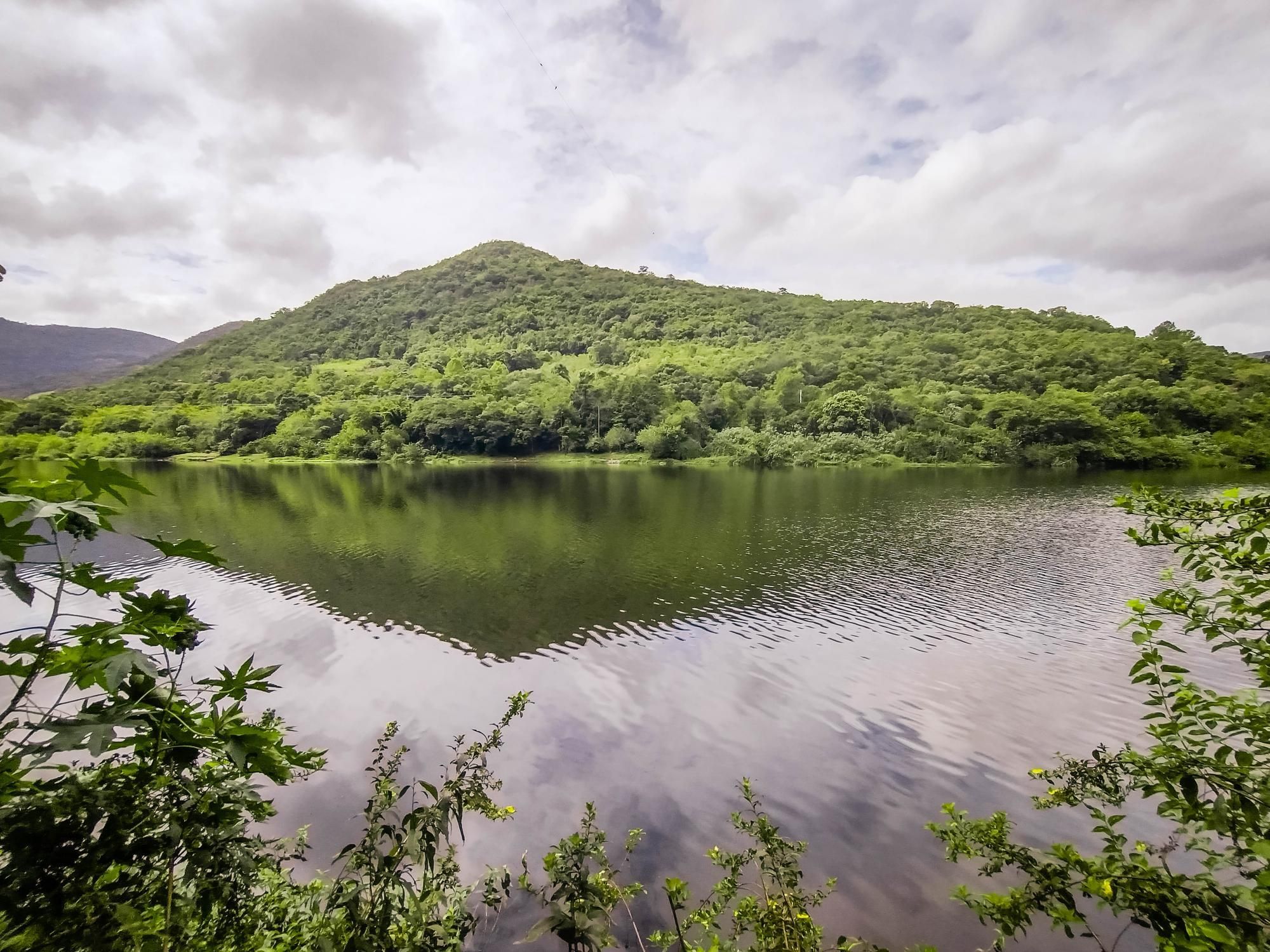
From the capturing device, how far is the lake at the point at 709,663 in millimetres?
10539

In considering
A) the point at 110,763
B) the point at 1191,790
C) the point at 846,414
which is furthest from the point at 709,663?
the point at 846,414

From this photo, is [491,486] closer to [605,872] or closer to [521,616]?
[521,616]

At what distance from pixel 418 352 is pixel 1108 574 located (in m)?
180

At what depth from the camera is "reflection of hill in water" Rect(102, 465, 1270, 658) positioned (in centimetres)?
2234

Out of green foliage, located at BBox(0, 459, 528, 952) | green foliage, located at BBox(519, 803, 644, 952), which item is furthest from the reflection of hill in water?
green foliage, located at BBox(0, 459, 528, 952)

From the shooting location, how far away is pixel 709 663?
1769 cm

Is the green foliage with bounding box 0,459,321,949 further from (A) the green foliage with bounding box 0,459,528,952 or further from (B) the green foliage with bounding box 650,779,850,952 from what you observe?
(B) the green foliage with bounding box 650,779,850,952

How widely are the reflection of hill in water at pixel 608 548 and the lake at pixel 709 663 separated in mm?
214

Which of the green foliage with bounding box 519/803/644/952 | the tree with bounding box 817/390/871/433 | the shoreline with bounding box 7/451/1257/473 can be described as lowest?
the shoreline with bounding box 7/451/1257/473

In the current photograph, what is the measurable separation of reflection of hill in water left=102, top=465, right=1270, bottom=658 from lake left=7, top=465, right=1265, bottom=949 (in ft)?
0.70

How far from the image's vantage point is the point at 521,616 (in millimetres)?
21516

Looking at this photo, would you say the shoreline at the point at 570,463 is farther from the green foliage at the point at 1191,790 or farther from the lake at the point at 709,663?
the green foliage at the point at 1191,790

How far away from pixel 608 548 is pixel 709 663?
49.6ft

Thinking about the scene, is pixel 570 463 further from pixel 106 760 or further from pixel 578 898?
pixel 106 760
